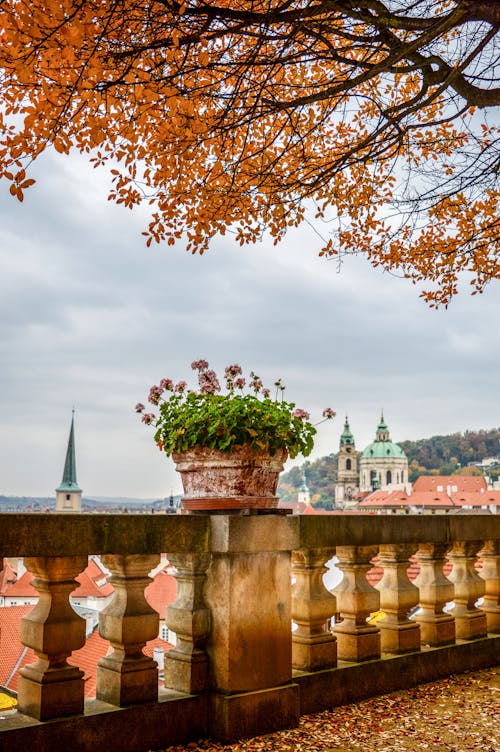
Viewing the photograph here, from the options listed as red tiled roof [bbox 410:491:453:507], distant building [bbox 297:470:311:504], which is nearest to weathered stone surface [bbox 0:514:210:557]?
red tiled roof [bbox 410:491:453:507]

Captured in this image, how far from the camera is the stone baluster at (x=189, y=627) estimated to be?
13.2 ft

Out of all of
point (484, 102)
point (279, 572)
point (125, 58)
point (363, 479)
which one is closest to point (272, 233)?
point (484, 102)

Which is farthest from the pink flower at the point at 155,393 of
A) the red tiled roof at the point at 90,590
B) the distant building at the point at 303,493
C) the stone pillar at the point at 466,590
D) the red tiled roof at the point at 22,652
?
the distant building at the point at 303,493

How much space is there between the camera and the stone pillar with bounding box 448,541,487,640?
587cm

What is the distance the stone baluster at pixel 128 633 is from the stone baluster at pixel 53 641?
0.23 m

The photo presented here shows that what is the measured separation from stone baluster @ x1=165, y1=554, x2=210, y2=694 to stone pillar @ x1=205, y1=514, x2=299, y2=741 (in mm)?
44

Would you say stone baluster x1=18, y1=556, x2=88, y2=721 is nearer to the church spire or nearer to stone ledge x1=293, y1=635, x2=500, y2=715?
stone ledge x1=293, y1=635, x2=500, y2=715

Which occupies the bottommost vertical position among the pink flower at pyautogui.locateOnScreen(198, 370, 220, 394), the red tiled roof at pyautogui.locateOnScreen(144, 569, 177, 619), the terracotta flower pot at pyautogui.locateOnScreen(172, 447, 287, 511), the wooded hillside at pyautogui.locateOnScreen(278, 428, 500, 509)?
the red tiled roof at pyautogui.locateOnScreen(144, 569, 177, 619)

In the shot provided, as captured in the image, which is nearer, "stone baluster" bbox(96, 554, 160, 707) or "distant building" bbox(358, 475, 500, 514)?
"stone baluster" bbox(96, 554, 160, 707)

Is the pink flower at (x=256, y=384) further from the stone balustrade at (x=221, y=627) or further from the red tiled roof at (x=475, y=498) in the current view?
the red tiled roof at (x=475, y=498)

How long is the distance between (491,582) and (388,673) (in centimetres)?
169

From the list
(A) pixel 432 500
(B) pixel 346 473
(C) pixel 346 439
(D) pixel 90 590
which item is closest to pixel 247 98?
(D) pixel 90 590

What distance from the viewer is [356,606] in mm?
4910

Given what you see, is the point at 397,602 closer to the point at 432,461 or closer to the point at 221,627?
the point at 221,627
